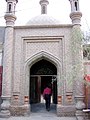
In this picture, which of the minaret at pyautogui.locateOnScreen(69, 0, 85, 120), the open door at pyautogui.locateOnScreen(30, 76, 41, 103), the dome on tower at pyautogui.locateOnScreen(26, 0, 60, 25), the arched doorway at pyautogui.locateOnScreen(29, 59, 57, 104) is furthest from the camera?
the open door at pyautogui.locateOnScreen(30, 76, 41, 103)

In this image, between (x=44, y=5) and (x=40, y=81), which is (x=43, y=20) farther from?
(x=40, y=81)

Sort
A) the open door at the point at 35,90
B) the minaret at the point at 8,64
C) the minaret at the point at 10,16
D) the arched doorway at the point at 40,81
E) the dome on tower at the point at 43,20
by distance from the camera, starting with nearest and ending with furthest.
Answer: the minaret at the point at 8,64 < the minaret at the point at 10,16 < the arched doorway at the point at 40,81 < the dome on tower at the point at 43,20 < the open door at the point at 35,90

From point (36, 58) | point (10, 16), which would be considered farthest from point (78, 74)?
point (10, 16)

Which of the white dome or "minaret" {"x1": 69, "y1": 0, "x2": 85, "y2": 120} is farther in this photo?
the white dome

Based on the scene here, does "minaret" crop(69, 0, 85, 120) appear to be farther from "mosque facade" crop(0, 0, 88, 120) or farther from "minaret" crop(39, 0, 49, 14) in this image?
"minaret" crop(39, 0, 49, 14)

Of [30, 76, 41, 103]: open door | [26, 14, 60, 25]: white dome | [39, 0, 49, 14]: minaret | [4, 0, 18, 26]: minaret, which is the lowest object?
[30, 76, 41, 103]: open door

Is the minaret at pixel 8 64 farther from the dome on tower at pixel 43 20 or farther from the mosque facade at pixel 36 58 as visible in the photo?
the dome on tower at pixel 43 20

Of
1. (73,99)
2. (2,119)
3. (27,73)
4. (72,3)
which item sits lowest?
(2,119)

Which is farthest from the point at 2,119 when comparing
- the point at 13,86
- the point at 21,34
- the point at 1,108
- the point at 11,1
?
the point at 11,1

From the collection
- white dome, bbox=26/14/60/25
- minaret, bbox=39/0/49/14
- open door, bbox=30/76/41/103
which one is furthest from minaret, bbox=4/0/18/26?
open door, bbox=30/76/41/103

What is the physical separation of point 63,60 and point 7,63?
9.05ft

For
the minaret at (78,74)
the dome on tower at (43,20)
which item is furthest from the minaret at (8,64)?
the minaret at (78,74)

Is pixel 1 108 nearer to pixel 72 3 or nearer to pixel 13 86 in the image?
pixel 13 86

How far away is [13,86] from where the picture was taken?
10.8 m
